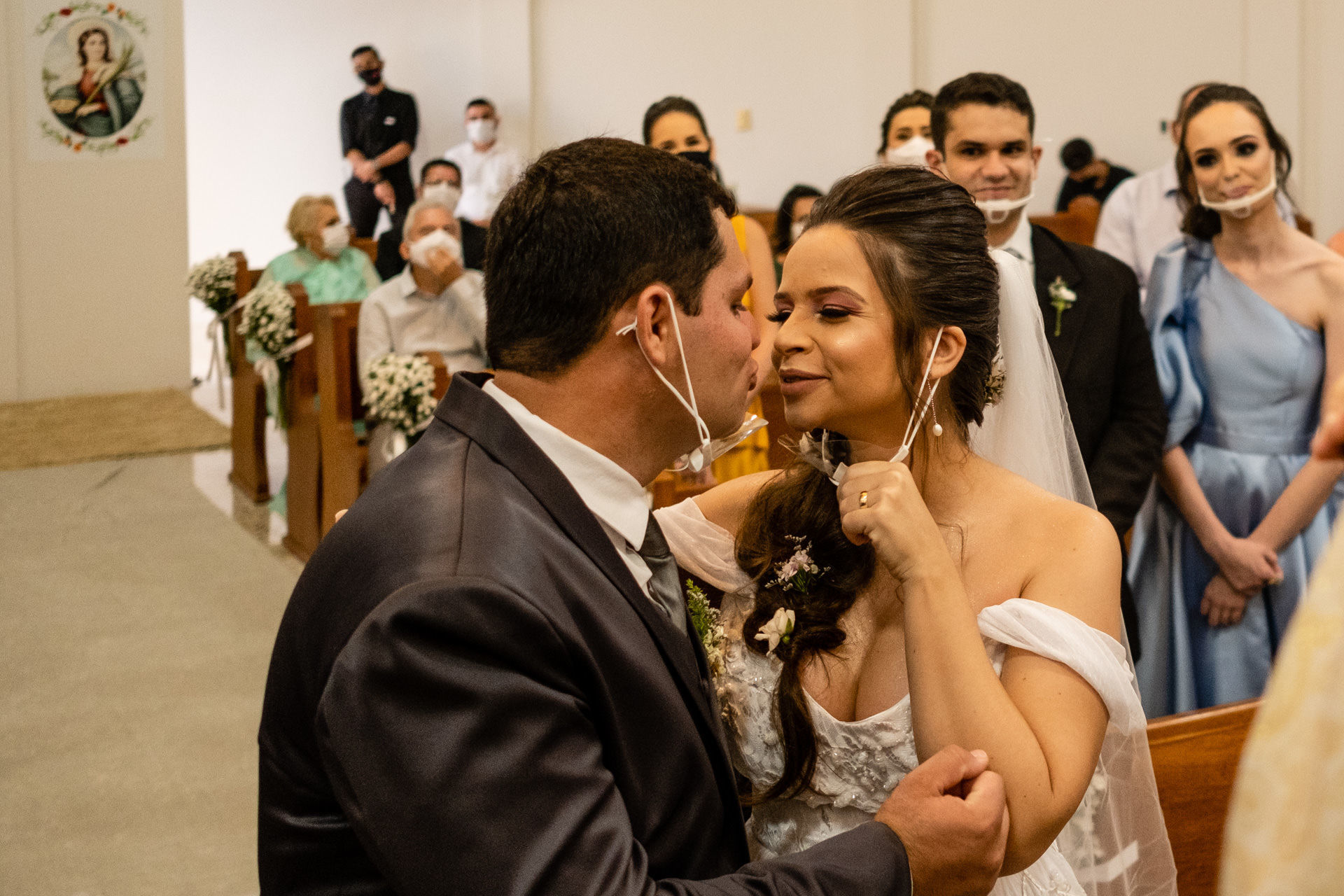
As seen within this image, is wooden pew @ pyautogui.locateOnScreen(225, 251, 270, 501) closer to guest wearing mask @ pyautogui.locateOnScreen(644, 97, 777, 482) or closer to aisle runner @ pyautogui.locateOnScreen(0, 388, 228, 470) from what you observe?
aisle runner @ pyautogui.locateOnScreen(0, 388, 228, 470)

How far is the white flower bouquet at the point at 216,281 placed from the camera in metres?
8.12

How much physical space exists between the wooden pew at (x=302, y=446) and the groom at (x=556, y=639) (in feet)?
16.0

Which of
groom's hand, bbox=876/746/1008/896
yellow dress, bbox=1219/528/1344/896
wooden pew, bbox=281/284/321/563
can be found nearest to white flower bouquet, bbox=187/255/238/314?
wooden pew, bbox=281/284/321/563

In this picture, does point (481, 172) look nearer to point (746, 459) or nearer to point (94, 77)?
point (94, 77)

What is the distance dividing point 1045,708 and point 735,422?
55cm

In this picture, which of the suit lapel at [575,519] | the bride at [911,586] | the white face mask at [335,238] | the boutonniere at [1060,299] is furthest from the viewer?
the white face mask at [335,238]

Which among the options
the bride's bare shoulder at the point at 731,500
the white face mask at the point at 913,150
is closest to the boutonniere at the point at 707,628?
the bride's bare shoulder at the point at 731,500

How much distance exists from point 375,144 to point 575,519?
12609 mm

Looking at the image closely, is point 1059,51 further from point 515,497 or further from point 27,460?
point 515,497

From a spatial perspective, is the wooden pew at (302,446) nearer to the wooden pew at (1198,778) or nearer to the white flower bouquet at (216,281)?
the white flower bouquet at (216,281)

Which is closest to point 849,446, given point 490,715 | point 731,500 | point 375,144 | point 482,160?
point 731,500

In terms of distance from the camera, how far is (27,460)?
316 inches

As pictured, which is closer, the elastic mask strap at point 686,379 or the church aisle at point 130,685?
the elastic mask strap at point 686,379

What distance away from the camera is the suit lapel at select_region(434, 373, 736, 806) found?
1469 mm
